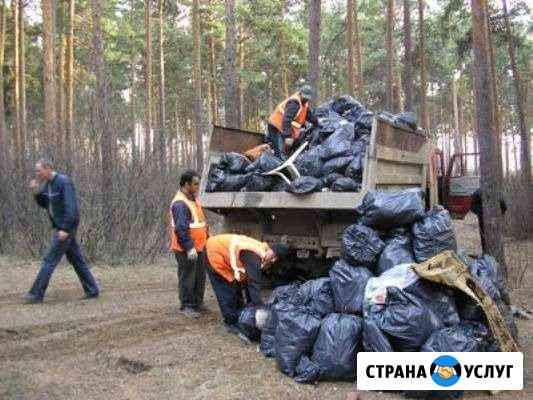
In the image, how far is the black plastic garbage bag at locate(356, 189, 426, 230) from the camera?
520cm

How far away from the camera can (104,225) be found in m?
10.4

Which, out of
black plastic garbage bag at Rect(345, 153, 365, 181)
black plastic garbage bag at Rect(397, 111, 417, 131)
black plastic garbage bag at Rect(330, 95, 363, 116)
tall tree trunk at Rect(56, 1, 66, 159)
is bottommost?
black plastic garbage bag at Rect(345, 153, 365, 181)

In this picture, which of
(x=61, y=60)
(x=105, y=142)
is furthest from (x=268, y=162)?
(x=61, y=60)

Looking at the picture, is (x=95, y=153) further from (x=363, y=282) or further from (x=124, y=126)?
(x=363, y=282)

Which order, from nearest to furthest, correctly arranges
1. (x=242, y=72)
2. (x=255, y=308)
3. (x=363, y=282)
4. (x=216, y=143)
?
(x=363, y=282)
(x=255, y=308)
(x=216, y=143)
(x=242, y=72)

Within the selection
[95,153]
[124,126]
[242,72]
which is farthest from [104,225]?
[242,72]

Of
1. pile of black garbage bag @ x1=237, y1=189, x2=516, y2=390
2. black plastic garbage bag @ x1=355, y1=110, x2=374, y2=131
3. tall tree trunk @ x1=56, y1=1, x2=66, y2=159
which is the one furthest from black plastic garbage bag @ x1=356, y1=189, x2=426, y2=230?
tall tree trunk @ x1=56, y1=1, x2=66, y2=159

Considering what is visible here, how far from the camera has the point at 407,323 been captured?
434 cm

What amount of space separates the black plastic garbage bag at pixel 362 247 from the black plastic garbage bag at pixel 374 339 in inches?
27.3

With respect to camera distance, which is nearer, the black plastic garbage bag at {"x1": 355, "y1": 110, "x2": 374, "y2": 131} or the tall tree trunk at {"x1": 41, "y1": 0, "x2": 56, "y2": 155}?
the black plastic garbage bag at {"x1": 355, "y1": 110, "x2": 374, "y2": 131}

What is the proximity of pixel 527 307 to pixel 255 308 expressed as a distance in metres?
3.60

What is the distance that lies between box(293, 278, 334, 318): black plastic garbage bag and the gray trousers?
1.62 metres

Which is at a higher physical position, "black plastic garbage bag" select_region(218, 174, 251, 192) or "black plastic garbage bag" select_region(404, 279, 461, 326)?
"black plastic garbage bag" select_region(218, 174, 251, 192)

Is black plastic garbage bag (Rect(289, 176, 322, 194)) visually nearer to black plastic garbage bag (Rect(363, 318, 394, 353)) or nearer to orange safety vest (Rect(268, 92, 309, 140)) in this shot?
orange safety vest (Rect(268, 92, 309, 140))
